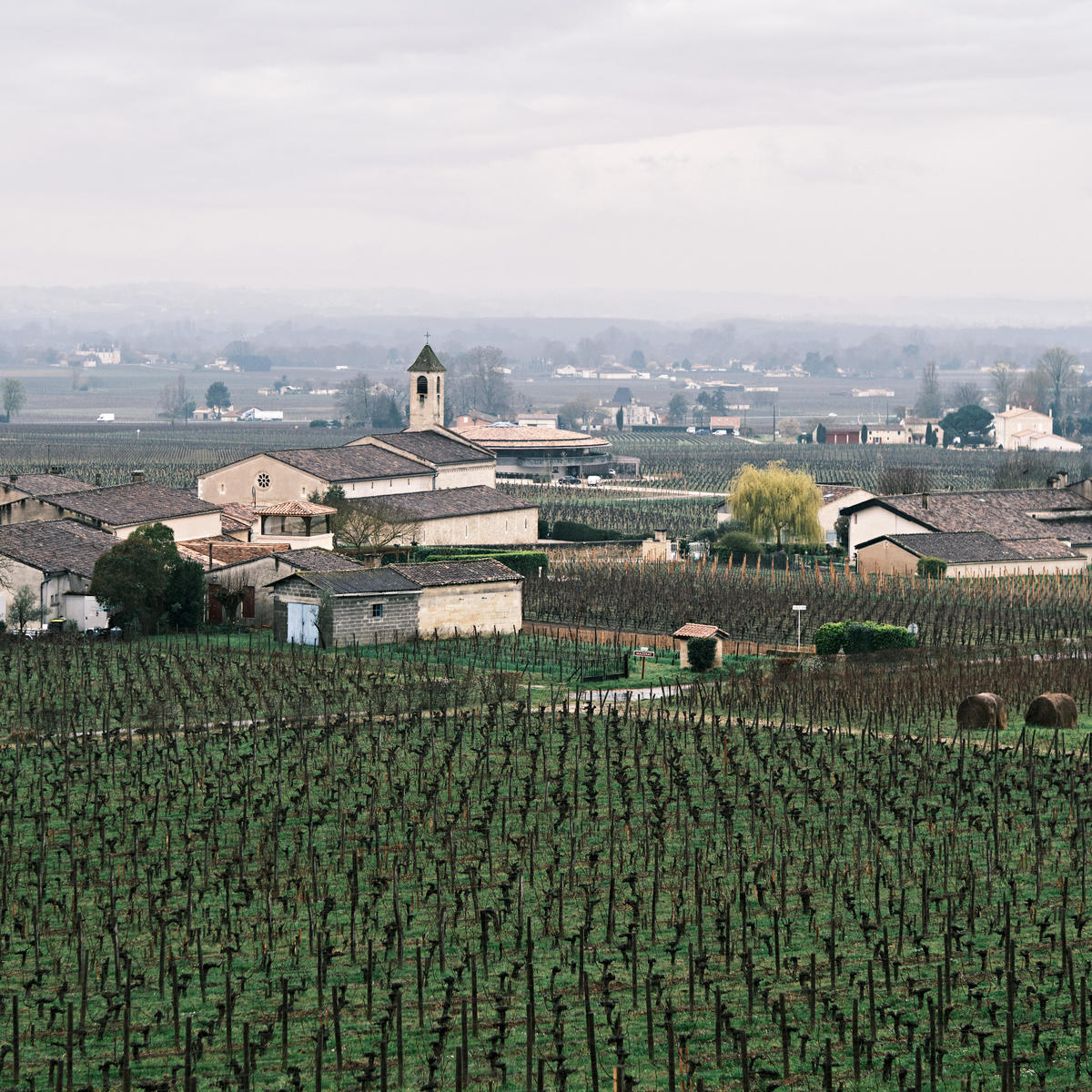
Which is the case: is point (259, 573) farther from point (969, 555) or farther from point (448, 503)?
point (969, 555)

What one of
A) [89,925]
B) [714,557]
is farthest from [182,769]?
[714,557]

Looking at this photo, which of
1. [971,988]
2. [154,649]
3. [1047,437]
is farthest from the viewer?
[1047,437]

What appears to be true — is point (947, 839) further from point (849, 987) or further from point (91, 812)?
point (91, 812)

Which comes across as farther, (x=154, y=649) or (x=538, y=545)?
(x=538, y=545)

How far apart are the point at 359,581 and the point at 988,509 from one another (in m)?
35.6

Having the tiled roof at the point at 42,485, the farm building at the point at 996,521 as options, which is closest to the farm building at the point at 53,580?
the tiled roof at the point at 42,485

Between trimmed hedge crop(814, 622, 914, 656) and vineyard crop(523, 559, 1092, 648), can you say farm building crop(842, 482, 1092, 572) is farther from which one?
trimmed hedge crop(814, 622, 914, 656)

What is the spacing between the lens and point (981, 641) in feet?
149

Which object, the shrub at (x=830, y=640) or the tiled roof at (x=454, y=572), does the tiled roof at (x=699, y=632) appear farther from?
the tiled roof at (x=454, y=572)

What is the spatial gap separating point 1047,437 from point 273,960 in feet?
515

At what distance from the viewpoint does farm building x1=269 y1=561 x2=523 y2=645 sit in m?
45.1

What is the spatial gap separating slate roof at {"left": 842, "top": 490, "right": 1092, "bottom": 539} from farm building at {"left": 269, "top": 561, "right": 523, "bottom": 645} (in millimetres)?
26447

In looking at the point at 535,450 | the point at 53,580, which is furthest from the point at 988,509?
the point at 535,450

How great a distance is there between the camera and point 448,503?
7275cm
